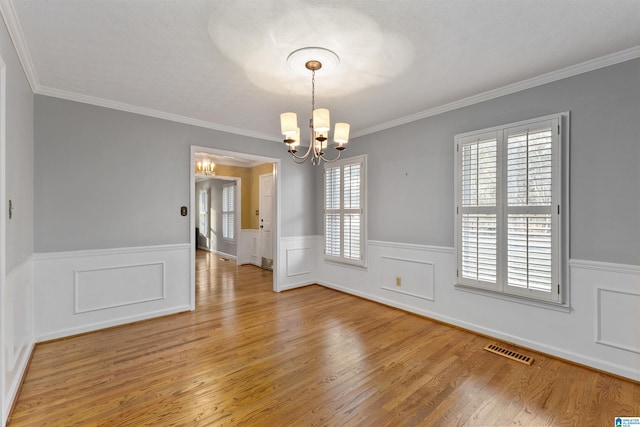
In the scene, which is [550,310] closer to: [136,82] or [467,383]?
[467,383]

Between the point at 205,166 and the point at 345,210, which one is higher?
the point at 205,166

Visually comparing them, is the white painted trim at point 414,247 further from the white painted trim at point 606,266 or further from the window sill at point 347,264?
the white painted trim at point 606,266

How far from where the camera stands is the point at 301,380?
2.31 m

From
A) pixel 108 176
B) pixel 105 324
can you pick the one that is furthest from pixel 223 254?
pixel 108 176

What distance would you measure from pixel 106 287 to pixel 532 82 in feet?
15.9

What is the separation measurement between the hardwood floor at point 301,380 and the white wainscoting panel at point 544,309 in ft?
0.48

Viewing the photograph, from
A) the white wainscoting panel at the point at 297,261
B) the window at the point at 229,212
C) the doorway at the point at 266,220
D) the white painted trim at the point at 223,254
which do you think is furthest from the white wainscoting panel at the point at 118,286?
the window at the point at 229,212

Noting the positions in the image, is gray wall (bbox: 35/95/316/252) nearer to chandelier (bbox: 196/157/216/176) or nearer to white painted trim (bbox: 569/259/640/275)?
chandelier (bbox: 196/157/216/176)

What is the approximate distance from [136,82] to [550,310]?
438 cm

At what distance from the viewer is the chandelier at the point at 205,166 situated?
6.50 metres

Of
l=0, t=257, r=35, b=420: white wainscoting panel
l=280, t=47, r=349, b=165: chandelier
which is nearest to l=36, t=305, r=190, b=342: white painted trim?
l=0, t=257, r=35, b=420: white wainscoting panel

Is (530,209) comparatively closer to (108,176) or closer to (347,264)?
(347,264)

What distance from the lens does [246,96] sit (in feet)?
10.3

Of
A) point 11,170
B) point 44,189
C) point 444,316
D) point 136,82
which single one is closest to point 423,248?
point 444,316
